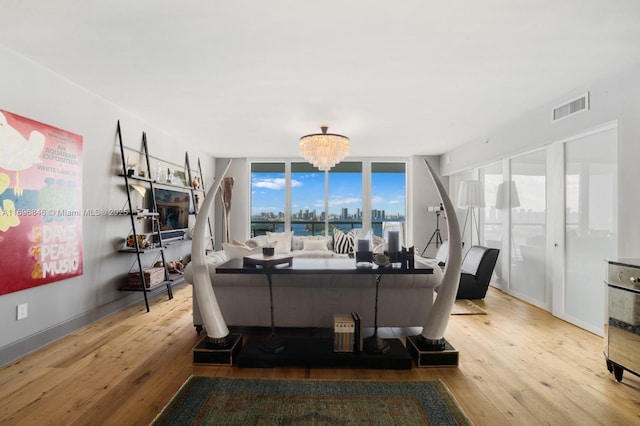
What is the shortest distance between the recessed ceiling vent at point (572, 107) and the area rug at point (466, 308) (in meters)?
2.43

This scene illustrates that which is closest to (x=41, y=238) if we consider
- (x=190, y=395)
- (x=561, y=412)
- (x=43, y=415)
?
(x=43, y=415)

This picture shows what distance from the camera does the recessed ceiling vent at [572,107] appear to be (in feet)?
11.2

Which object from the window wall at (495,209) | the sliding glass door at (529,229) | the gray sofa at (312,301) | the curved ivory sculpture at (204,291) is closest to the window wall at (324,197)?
the window wall at (495,209)

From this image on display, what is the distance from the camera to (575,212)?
365 cm

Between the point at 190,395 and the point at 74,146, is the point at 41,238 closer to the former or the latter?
the point at 74,146

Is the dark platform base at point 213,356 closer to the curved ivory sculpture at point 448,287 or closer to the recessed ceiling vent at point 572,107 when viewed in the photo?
the curved ivory sculpture at point 448,287

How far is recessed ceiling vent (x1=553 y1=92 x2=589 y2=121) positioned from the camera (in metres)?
3.42

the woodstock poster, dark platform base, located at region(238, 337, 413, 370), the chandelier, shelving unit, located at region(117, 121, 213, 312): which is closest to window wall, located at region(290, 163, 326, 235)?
shelving unit, located at region(117, 121, 213, 312)

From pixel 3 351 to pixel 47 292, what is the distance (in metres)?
0.56

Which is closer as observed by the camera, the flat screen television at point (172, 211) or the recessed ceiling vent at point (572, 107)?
the recessed ceiling vent at point (572, 107)

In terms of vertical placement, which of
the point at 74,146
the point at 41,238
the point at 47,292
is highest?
the point at 74,146

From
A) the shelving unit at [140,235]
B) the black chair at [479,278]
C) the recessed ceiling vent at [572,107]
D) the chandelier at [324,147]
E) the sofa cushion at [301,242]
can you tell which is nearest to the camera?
the recessed ceiling vent at [572,107]

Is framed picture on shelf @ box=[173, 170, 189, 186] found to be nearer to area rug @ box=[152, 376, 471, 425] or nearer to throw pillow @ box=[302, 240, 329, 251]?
throw pillow @ box=[302, 240, 329, 251]

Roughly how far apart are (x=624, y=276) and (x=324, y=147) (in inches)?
Result: 135
